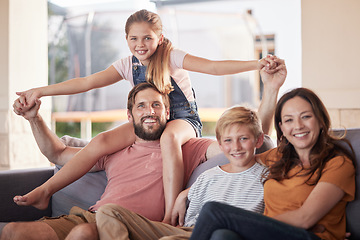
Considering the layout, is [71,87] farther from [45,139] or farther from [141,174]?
[141,174]

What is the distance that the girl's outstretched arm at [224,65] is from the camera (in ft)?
6.46

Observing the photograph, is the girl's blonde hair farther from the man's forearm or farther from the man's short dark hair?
the man's forearm

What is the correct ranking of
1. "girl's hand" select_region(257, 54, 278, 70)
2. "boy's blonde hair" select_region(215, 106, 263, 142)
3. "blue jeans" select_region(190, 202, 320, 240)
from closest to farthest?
"blue jeans" select_region(190, 202, 320, 240)
"boy's blonde hair" select_region(215, 106, 263, 142)
"girl's hand" select_region(257, 54, 278, 70)

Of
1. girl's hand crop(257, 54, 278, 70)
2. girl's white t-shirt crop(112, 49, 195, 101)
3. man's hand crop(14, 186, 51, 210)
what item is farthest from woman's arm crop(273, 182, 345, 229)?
man's hand crop(14, 186, 51, 210)

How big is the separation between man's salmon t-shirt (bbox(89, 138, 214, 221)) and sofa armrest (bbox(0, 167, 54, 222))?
376 mm

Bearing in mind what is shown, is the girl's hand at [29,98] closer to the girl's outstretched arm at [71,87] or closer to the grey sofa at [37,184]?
the girl's outstretched arm at [71,87]

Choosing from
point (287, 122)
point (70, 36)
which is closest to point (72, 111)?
point (70, 36)

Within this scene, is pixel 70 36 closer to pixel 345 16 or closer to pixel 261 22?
pixel 261 22

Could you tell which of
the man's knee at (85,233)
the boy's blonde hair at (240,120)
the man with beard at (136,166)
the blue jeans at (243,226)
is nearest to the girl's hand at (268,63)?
the boy's blonde hair at (240,120)

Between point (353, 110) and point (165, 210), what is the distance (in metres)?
2.10

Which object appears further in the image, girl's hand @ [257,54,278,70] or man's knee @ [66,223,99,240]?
girl's hand @ [257,54,278,70]

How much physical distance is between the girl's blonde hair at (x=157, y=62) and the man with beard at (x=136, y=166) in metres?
0.05

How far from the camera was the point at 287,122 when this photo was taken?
65.6 inches

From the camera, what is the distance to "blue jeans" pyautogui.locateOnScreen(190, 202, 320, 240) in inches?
53.2
